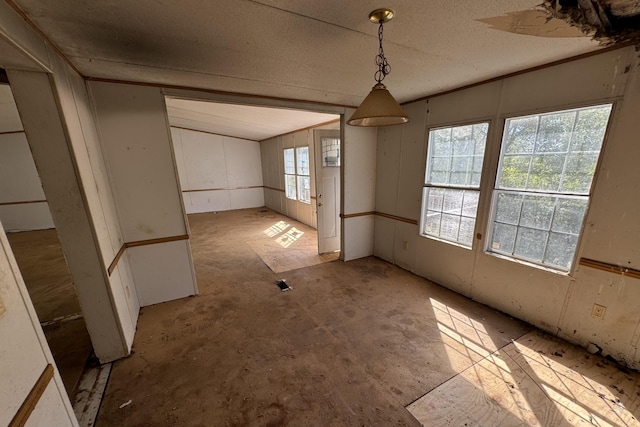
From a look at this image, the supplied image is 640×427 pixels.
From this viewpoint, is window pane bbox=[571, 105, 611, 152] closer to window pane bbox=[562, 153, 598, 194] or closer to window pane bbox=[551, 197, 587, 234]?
window pane bbox=[562, 153, 598, 194]

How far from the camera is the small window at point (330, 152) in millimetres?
4031

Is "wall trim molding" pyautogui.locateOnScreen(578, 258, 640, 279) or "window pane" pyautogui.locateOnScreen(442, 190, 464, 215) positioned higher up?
"window pane" pyautogui.locateOnScreen(442, 190, 464, 215)

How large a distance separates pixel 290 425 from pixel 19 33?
258 centimetres

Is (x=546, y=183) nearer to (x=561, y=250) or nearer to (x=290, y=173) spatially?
(x=561, y=250)

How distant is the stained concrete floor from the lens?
1.56 meters

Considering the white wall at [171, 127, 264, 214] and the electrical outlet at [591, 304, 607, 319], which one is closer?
the electrical outlet at [591, 304, 607, 319]

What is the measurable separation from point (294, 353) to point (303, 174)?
4.59 metres

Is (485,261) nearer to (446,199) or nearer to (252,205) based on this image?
(446,199)

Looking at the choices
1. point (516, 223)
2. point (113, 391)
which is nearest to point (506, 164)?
point (516, 223)

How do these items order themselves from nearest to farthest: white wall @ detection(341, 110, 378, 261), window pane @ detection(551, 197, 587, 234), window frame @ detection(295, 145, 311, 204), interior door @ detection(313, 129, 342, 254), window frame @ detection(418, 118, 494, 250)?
window pane @ detection(551, 197, 587, 234) < window frame @ detection(418, 118, 494, 250) < white wall @ detection(341, 110, 378, 261) < interior door @ detection(313, 129, 342, 254) < window frame @ detection(295, 145, 311, 204)

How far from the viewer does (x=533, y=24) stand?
142cm

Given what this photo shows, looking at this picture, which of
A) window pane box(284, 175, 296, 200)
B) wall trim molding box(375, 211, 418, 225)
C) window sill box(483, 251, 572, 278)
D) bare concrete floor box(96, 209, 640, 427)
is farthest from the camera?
window pane box(284, 175, 296, 200)

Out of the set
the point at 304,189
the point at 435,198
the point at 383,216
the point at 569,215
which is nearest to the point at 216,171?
the point at 304,189

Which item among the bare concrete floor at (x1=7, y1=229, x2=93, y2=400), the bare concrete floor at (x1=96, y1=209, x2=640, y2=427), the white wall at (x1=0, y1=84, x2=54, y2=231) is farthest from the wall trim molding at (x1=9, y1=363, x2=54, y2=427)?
the white wall at (x1=0, y1=84, x2=54, y2=231)
